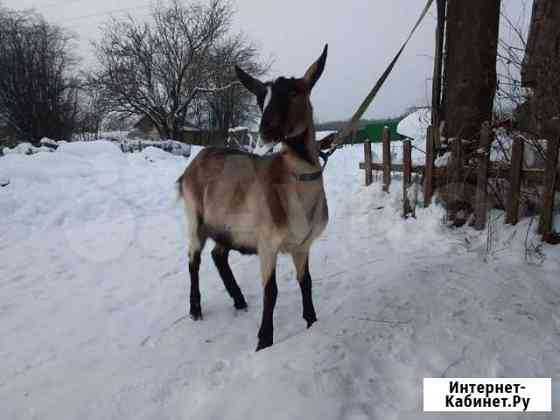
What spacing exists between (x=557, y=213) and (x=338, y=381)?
142 inches

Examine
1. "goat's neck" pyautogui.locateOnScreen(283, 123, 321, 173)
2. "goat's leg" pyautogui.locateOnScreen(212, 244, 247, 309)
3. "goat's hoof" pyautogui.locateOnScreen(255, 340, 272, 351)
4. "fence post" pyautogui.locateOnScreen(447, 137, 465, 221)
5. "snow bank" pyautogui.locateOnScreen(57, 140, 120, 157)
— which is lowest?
"goat's hoof" pyautogui.locateOnScreen(255, 340, 272, 351)

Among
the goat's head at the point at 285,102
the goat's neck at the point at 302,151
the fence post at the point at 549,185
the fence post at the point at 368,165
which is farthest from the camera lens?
the fence post at the point at 368,165

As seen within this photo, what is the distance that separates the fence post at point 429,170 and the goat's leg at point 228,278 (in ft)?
11.3

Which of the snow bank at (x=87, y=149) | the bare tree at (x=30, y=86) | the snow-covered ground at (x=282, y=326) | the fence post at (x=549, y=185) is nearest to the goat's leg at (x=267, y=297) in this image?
the snow-covered ground at (x=282, y=326)

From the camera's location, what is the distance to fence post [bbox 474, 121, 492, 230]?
4.65 metres

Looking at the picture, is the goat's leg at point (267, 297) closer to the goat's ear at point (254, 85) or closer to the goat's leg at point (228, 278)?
the goat's leg at point (228, 278)

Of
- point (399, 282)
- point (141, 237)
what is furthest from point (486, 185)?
point (141, 237)

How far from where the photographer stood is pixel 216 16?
29.8m

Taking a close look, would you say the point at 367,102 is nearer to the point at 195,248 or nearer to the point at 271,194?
the point at 271,194

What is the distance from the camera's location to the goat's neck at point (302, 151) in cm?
260

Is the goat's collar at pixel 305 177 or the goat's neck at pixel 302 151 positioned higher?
the goat's neck at pixel 302 151

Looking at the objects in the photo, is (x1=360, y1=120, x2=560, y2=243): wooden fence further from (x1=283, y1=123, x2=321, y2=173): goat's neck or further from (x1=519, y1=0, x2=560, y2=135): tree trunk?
(x1=283, y1=123, x2=321, y2=173): goat's neck

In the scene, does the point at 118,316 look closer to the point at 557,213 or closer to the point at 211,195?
the point at 211,195

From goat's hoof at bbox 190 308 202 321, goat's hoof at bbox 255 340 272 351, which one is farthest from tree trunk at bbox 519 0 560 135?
goat's hoof at bbox 190 308 202 321
